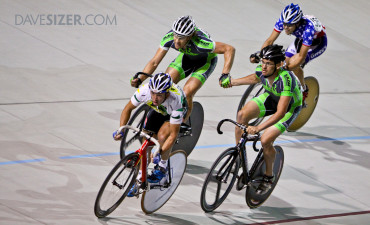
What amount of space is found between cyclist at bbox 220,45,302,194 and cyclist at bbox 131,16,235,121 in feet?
1.67

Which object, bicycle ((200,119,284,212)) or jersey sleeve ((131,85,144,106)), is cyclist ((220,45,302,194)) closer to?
bicycle ((200,119,284,212))

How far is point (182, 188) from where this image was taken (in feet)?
25.9

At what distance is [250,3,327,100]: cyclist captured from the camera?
8.98 m

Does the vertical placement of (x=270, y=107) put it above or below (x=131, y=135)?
above

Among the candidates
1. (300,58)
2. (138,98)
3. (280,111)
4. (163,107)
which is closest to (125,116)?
(138,98)

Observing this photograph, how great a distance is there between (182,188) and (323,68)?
5.68 m

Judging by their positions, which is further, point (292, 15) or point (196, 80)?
point (292, 15)

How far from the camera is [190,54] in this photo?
8.27 metres

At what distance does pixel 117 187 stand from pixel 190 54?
7.03ft

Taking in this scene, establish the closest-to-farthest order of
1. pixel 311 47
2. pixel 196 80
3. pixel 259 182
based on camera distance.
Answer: pixel 259 182
pixel 196 80
pixel 311 47

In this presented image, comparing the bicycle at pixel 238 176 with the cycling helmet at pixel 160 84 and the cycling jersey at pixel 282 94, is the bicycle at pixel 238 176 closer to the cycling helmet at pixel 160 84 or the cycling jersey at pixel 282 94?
the cycling jersey at pixel 282 94

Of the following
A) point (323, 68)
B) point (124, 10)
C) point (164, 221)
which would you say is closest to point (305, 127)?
point (323, 68)

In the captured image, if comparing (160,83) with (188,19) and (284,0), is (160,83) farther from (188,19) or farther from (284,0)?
(284,0)

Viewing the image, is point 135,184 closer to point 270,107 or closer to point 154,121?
point 154,121
